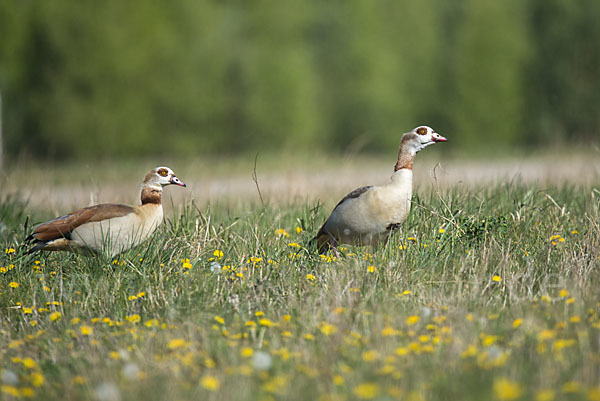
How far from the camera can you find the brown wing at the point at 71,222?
18.0 ft

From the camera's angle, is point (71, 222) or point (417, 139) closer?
point (71, 222)

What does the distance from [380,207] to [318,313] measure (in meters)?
1.48

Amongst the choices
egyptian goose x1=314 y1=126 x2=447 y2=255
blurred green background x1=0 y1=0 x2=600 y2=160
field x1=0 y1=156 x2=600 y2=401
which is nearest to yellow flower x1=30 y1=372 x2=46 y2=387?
field x1=0 y1=156 x2=600 y2=401

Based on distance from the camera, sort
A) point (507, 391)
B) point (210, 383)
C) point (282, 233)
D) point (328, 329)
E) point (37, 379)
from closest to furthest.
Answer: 1. point (507, 391)
2. point (210, 383)
3. point (37, 379)
4. point (328, 329)
5. point (282, 233)

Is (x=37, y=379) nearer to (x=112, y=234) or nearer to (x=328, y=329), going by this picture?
(x=328, y=329)

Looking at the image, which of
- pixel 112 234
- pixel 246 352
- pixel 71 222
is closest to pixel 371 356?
pixel 246 352

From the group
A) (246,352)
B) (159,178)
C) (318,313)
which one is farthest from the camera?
(159,178)

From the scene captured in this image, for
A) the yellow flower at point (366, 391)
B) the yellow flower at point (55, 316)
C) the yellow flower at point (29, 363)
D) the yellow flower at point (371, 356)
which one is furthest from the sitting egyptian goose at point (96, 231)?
the yellow flower at point (366, 391)

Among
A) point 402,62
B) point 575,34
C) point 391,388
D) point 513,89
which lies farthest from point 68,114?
point 391,388

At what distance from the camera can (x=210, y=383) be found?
3152 mm

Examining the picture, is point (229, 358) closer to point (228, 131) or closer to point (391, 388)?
point (391, 388)

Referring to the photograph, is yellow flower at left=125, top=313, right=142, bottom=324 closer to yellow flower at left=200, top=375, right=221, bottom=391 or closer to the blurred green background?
yellow flower at left=200, top=375, right=221, bottom=391

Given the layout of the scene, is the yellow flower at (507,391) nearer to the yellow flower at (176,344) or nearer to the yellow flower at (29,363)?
the yellow flower at (176,344)

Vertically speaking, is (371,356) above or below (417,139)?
below
